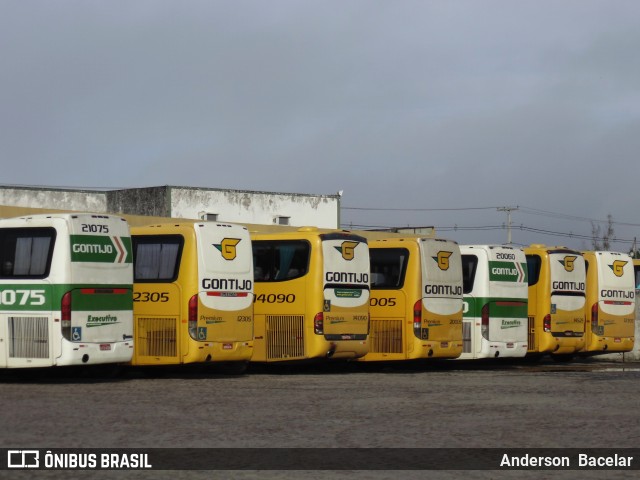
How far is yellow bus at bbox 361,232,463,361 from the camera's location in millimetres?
25047

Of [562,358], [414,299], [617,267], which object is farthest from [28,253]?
[617,267]

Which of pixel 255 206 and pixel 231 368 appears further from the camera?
pixel 255 206

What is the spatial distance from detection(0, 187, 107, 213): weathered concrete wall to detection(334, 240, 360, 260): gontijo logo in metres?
38.7

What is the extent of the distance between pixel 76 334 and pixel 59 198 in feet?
144

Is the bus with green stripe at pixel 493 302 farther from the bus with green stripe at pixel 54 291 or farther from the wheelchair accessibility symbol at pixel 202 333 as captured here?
the bus with green stripe at pixel 54 291

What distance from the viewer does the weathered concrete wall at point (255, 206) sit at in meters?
59.9

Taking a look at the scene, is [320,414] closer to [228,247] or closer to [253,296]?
[228,247]

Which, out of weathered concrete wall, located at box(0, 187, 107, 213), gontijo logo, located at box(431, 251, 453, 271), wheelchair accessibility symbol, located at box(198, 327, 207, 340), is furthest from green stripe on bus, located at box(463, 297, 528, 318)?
weathered concrete wall, located at box(0, 187, 107, 213)

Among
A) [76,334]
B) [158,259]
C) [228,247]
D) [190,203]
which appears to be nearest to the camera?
[76,334]

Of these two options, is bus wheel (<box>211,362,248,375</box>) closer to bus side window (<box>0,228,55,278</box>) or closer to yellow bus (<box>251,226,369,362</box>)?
yellow bus (<box>251,226,369,362</box>)

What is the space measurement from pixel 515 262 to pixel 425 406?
1385cm

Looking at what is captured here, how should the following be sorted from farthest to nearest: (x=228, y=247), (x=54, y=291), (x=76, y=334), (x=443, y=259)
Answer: (x=443, y=259)
(x=228, y=247)
(x=76, y=334)
(x=54, y=291)

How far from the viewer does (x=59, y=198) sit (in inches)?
2445

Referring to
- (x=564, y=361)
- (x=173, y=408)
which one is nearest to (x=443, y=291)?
(x=564, y=361)
